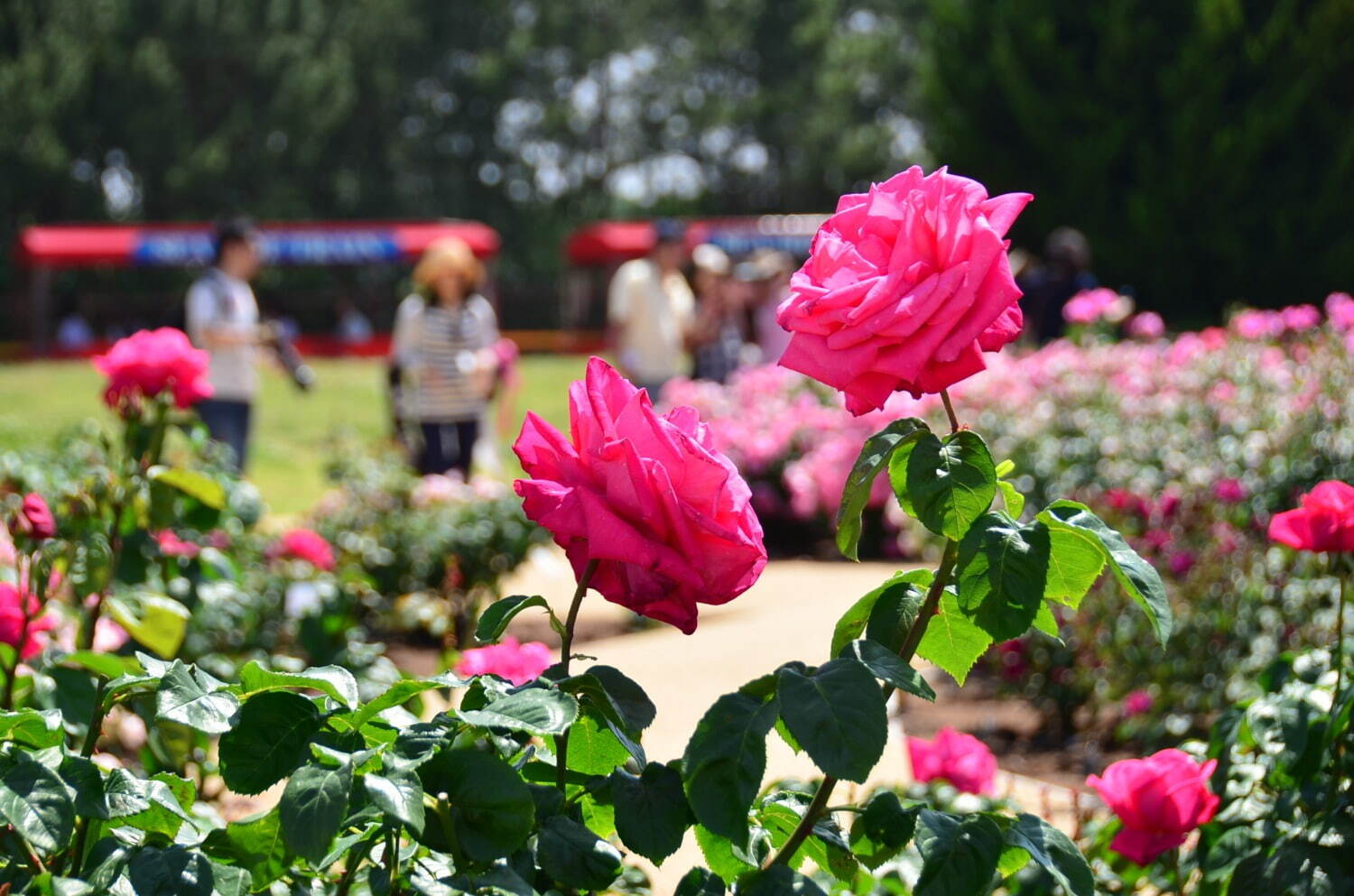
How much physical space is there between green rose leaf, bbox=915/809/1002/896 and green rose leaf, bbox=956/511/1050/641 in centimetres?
16

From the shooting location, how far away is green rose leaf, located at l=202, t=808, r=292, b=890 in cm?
120

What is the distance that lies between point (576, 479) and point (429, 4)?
4865 centimetres

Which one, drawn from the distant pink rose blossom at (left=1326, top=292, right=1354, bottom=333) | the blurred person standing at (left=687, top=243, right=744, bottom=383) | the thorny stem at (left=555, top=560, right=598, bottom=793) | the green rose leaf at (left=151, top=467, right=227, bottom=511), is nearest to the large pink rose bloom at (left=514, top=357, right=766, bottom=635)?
the thorny stem at (left=555, top=560, right=598, bottom=793)

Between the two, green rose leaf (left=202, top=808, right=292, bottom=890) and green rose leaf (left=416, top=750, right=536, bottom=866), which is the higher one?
green rose leaf (left=416, top=750, right=536, bottom=866)

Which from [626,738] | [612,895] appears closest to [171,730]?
[612,895]

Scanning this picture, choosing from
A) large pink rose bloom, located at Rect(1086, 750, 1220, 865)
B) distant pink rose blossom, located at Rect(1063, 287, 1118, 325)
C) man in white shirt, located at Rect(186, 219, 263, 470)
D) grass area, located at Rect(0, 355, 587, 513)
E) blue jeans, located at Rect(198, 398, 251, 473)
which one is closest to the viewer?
large pink rose bloom, located at Rect(1086, 750, 1220, 865)

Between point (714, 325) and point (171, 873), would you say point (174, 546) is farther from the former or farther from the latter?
point (714, 325)

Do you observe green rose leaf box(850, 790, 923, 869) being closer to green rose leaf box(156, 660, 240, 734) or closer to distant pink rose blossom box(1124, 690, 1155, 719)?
green rose leaf box(156, 660, 240, 734)

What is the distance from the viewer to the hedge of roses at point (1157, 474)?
379 centimetres

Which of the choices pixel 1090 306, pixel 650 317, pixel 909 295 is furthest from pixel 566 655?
pixel 650 317

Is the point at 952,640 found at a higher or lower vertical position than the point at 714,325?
higher

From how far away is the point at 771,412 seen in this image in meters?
8.95

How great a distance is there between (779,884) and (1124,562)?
0.39m

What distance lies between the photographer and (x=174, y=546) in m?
2.95
